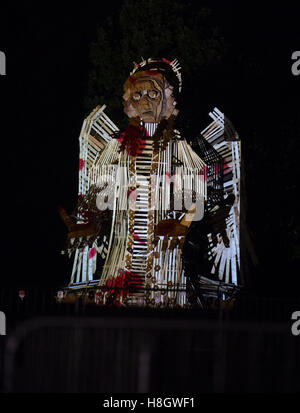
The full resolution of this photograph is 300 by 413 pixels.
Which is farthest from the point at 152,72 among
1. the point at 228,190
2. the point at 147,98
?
the point at 228,190

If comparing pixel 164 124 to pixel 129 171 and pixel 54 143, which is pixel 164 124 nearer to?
pixel 129 171

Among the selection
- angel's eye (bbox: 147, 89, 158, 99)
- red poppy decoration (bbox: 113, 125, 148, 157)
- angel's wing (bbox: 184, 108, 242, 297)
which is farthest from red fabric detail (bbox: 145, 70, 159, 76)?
angel's wing (bbox: 184, 108, 242, 297)

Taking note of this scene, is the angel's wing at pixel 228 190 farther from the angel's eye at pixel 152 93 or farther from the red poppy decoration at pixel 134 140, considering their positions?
the red poppy decoration at pixel 134 140

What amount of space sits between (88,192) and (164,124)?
2.02 meters

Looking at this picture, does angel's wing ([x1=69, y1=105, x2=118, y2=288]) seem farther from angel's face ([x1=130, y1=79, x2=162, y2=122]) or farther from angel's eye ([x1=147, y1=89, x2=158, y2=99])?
angel's eye ([x1=147, y1=89, x2=158, y2=99])

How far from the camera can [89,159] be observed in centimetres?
1627

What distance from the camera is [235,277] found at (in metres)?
15.5

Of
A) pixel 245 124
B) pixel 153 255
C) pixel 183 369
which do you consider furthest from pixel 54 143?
pixel 183 369

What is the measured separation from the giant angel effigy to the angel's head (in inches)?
0.7

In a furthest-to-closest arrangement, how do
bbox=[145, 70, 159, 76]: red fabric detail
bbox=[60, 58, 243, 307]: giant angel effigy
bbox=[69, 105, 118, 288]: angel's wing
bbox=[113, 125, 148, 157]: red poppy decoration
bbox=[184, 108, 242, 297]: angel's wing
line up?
bbox=[69, 105, 118, 288]: angel's wing < bbox=[184, 108, 242, 297]: angel's wing < bbox=[145, 70, 159, 76]: red fabric detail < bbox=[113, 125, 148, 157]: red poppy decoration < bbox=[60, 58, 243, 307]: giant angel effigy

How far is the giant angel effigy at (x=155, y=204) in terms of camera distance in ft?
49.0

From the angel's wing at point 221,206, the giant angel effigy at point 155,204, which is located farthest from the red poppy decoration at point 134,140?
the angel's wing at point 221,206

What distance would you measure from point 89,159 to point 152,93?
1.94 meters

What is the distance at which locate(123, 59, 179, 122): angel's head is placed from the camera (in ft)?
50.3
